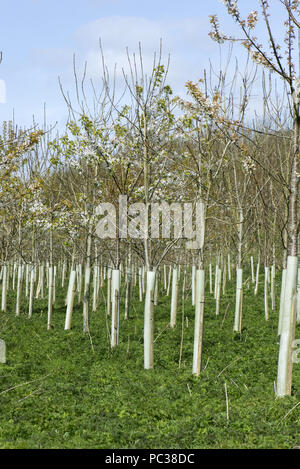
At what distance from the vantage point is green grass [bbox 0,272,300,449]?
276 inches

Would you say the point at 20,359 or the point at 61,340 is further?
the point at 61,340

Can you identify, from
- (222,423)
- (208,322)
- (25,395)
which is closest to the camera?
(222,423)

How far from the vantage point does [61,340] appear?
14.9 meters

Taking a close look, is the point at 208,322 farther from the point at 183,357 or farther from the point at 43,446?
the point at 43,446

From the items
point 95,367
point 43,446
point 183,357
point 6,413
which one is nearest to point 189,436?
point 43,446

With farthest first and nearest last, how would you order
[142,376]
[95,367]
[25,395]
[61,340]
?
[61,340] → [95,367] → [142,376] → [25,395]

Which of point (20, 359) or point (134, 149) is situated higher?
point (134, 149)

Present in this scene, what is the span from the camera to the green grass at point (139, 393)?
701 centimetres

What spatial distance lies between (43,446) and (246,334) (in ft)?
33.6

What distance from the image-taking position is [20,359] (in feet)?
40.9

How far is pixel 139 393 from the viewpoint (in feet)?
30.9

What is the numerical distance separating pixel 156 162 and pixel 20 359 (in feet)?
22.4
